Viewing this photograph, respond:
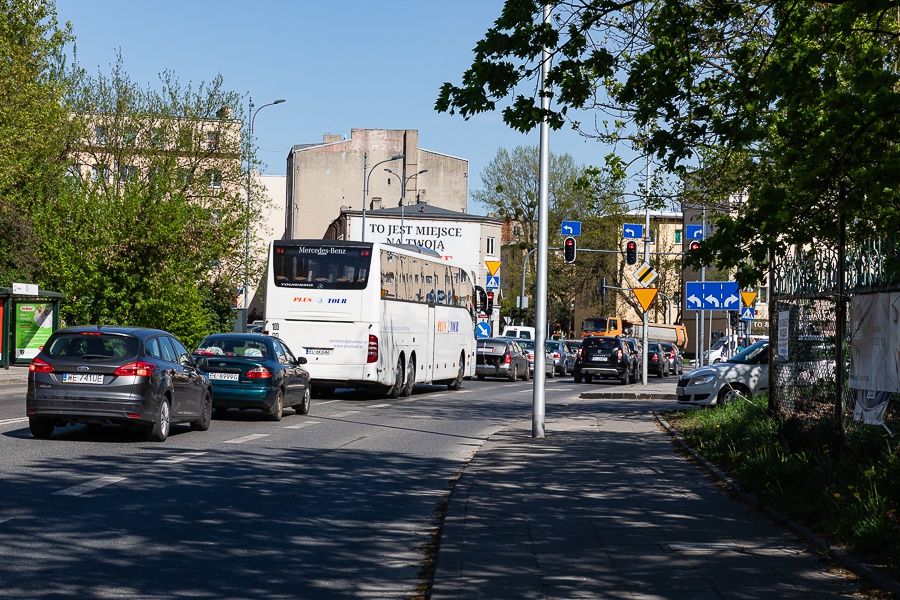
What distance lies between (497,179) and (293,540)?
7073 centimetres

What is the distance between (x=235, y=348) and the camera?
845 inches

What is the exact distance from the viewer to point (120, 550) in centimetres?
851

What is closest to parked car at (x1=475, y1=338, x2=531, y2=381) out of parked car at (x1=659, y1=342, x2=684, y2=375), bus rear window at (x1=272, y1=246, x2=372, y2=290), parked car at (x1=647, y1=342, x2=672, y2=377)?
parked car at (x1=647, y1=342, x2=672, y2=377)

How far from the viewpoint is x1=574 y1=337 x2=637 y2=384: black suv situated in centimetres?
4406

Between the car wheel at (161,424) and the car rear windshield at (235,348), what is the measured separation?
445cm

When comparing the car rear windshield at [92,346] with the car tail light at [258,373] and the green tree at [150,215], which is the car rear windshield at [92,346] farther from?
the green tree at [150,215]

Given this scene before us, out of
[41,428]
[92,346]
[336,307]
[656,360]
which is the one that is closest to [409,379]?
[336,307]

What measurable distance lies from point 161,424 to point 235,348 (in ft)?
16.5

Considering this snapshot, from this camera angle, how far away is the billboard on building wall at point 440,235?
86500 mm

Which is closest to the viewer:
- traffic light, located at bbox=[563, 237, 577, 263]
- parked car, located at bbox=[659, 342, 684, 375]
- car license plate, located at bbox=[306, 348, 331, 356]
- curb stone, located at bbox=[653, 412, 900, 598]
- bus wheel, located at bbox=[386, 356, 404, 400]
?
curb stone, located at bbox=[653, 412, 900, 598]

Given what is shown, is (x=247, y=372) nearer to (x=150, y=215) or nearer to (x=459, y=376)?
(x=459, y=376)

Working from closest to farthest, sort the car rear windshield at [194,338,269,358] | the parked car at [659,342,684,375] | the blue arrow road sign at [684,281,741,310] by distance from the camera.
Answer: the car rear windshield at [194,338,269,358] → the blue arrow road sign at [684,281,741,310] → the parked car at [659,342,684,375]

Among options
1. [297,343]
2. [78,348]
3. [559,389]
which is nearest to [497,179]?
[559,389]

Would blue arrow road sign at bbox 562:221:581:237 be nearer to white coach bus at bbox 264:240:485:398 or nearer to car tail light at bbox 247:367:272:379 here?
white coach bus at bbox 264:240:485:398
